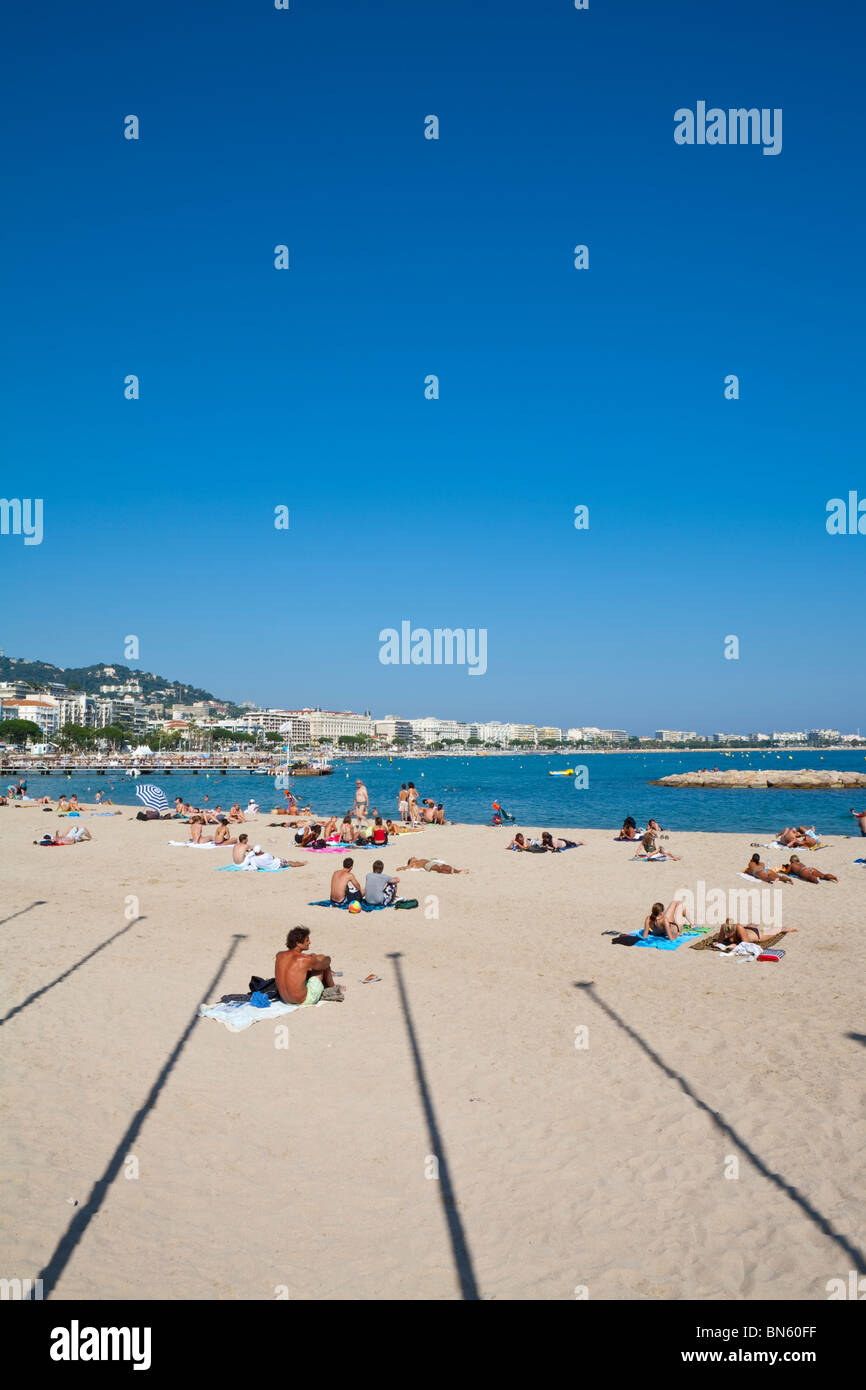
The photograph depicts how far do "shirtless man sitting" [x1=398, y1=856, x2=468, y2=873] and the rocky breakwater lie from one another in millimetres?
65528

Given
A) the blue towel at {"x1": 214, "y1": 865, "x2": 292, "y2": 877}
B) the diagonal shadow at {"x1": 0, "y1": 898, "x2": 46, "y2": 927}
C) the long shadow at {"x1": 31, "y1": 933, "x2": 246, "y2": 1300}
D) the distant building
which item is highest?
the distant building

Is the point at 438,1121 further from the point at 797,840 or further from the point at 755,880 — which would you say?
the point at 797,840

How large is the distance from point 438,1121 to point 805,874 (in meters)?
12.9

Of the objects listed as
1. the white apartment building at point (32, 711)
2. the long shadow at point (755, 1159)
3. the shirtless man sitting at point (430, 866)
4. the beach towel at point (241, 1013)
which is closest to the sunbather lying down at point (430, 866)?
the shirtless man sitting at point (430, 866)

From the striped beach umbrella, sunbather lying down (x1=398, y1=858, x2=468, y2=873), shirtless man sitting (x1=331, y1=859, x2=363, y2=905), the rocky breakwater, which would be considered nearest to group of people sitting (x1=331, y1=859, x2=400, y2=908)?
shirtless man sitting (x1=331, y1=859, x2=363, y2=905)

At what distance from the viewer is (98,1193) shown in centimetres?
483

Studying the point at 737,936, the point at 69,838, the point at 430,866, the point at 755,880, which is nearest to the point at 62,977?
the point at 737,936

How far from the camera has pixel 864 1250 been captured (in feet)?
14.0

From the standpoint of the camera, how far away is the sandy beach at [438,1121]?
13.8ft

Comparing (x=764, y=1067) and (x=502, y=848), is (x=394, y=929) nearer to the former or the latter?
(x=764, y=1067)

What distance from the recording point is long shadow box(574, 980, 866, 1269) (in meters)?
4.31

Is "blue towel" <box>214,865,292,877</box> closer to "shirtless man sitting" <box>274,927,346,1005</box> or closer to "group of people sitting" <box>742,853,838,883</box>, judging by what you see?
"shirtless man sitting" <box>274,927,346,1005</box>
